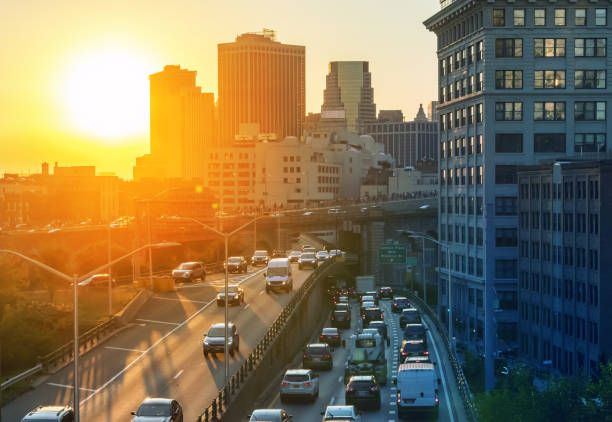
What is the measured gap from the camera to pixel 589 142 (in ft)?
339

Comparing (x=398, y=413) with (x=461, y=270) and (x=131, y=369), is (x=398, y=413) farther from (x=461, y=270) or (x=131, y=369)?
(x=461, y=270)

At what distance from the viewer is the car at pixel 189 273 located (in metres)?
94.0

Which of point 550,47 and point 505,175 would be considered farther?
point 505,175

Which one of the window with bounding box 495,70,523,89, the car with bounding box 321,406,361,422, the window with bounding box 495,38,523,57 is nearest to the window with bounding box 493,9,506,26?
the window with bounding box 495,38,523,57

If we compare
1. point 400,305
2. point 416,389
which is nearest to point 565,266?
point 400,305

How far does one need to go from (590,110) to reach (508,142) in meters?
9.67

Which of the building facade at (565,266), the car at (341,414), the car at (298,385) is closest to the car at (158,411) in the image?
the car at (341,414)

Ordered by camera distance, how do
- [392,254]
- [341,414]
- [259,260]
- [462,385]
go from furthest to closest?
[259,260], [392,254], [462,385], [341,414]

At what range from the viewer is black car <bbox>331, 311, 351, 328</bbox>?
86.9m

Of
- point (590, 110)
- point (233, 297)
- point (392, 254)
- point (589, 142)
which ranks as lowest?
point (233, 297)

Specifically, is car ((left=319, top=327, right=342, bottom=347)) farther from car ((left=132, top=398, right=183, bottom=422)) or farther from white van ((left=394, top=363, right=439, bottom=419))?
car ((left=132, top=398, right=183, bottom=422))

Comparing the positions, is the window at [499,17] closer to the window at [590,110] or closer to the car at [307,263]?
the window at [590,110]

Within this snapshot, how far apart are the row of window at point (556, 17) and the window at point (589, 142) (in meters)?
12.0

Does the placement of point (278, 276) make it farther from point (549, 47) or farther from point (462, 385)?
point (549, 47)
